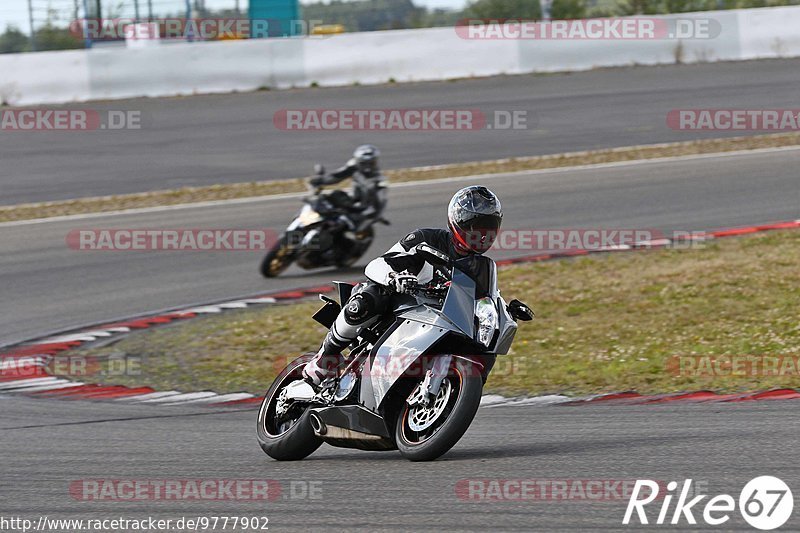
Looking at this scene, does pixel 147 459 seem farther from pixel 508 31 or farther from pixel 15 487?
pixel 508 31

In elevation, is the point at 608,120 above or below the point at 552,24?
below

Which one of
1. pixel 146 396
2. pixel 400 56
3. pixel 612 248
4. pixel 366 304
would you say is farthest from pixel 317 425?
pixel 400 56

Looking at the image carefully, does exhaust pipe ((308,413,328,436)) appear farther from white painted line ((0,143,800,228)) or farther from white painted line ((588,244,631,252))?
white painted line ((0,143,800,228))

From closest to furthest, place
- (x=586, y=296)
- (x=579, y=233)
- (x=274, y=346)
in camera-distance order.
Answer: (x=274, y=346) → (x=586, y=296) → (x=579, y=233)

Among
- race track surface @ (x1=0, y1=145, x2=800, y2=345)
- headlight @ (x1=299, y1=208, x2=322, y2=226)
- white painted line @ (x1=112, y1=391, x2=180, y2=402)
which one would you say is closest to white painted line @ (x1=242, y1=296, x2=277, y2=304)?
race track surface @ (x1=0, y1=145, x2=800, y2=345)

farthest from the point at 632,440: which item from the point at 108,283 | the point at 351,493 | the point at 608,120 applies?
the point at 608,120

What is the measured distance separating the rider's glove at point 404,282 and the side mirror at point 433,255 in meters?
0.14

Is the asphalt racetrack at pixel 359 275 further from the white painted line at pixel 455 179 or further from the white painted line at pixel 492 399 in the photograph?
the white painted line at pixel 492 399

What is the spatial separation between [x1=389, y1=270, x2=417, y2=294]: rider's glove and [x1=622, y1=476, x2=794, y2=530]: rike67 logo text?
1.50 meters

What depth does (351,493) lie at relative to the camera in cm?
545

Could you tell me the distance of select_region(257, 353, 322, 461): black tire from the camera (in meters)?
6.40

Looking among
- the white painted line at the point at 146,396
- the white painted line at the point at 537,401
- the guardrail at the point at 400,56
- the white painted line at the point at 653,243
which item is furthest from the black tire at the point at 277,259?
the guardrail at the point at 400,56

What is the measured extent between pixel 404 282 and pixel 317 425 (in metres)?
0.95

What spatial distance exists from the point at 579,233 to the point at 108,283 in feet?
19.3
